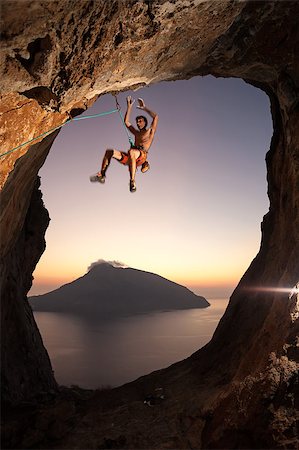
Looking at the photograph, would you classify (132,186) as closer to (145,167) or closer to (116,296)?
(145,167)

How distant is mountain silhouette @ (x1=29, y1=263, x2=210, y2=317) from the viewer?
155 meters

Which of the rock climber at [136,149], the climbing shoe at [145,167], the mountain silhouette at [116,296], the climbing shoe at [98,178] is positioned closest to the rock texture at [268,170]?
the rock climber at [136,149]

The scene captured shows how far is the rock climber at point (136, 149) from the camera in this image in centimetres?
759

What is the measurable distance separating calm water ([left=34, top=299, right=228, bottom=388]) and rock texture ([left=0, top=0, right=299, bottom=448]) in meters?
40.3

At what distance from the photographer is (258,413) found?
697 cm

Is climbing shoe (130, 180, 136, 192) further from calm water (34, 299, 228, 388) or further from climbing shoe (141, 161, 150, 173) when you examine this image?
calm water (34, 299, 228, 388)

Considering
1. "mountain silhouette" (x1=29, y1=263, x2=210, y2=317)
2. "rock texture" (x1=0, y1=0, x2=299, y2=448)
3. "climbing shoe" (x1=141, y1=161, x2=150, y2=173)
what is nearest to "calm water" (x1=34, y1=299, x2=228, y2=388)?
"mountain silhouette" (x1=29, y1=263, x2=210, y2=317)

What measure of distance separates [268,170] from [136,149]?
21.8 ft

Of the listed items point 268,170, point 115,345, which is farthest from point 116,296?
point 268,170

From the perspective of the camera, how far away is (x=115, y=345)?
8169cm

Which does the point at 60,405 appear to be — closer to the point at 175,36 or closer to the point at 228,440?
the point at 228,440

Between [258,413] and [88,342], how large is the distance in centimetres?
8613

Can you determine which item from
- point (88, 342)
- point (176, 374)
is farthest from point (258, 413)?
point (88, 342)

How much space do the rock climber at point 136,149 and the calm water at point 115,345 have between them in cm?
4538
